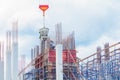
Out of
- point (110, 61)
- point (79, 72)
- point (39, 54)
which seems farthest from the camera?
point (39, 54)

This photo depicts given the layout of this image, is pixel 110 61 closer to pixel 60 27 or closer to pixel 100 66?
pixel 100 66

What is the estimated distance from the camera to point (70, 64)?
23.4 metres

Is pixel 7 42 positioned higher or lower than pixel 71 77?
higher

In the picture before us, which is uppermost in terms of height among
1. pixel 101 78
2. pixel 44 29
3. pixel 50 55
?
pixel 44 29

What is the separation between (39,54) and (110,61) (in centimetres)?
553

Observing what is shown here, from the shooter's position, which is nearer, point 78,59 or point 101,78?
point 101,78

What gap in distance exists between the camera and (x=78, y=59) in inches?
927

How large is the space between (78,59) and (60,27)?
9.64ft

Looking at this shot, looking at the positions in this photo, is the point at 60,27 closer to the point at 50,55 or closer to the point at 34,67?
the point at 50,55

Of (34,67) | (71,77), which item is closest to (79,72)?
(71,77)

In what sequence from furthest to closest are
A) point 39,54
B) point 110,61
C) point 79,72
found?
point 39,54
point 79,72
point 110,61

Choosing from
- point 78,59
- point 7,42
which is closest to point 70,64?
point 78,59

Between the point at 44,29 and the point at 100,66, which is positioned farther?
the point at 44,29

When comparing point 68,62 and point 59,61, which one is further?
point 68,62
